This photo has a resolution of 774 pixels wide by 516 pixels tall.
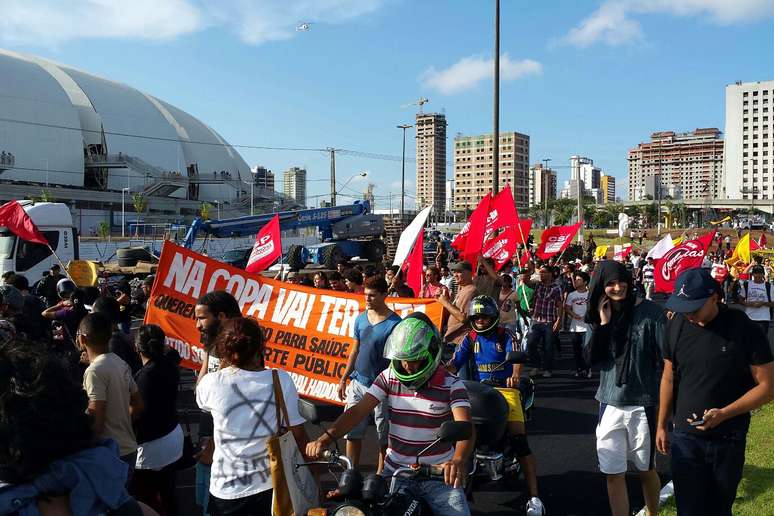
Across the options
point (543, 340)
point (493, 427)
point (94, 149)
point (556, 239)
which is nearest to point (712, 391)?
point (493, 427)

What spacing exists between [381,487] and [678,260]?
940 centimetres

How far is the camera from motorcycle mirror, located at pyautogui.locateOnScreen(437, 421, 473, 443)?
10.1 ft

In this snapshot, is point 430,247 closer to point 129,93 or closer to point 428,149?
point 129,93

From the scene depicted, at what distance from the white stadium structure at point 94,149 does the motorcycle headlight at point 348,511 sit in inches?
2872

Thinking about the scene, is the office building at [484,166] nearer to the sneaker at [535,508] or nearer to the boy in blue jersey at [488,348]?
the boy in blue jersey at [488,348]

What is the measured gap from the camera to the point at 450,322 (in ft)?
26.0

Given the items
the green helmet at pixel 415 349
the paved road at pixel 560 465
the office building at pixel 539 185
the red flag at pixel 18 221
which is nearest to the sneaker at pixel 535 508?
the paved road at pixel 560 465

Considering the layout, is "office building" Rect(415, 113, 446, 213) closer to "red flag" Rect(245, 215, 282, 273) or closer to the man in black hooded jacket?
"red flag" Rect(245, 215, 282, 273)

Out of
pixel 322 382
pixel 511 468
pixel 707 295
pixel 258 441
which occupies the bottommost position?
pixel 511 468

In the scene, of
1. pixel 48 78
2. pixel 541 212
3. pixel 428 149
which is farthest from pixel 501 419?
pixel 428 149

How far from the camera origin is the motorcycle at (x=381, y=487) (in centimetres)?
294

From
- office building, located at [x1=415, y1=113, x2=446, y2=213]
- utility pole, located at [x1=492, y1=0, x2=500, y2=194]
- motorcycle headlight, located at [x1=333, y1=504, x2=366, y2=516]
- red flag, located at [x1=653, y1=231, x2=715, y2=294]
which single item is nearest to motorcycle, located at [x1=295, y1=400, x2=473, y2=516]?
motorcycle headlight, located at [x1=333, y1=504, x2=366, y2=516]

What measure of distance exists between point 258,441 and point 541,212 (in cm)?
11536

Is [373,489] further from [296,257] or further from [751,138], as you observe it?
[751,138]
